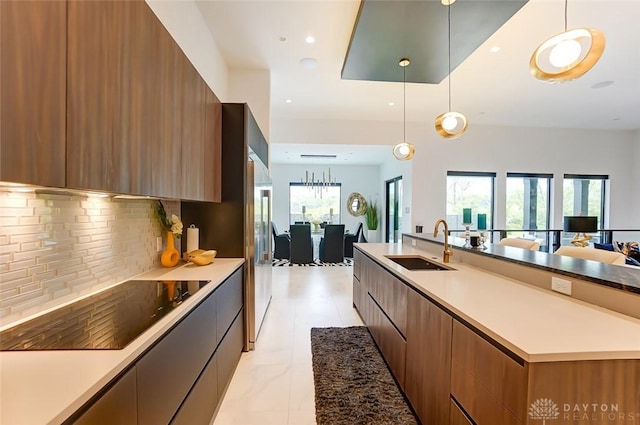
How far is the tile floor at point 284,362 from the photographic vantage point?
1976mm

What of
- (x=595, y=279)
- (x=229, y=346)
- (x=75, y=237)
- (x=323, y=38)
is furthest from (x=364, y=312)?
(x=323, y=38)

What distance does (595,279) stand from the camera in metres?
1.44

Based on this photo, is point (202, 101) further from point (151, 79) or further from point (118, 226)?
point (118, 226)

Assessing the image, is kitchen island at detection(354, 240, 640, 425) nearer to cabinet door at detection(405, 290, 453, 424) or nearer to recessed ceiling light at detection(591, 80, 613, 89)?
cabinet door at detection(405, 290, 453, 424)

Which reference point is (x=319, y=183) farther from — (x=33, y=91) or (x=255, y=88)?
(x=33, y=91)

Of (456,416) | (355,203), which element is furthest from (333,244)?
(456,416)

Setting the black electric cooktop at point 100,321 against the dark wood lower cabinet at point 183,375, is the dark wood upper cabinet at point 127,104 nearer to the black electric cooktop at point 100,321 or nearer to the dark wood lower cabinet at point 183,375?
the black electric cooktop at point 100,321

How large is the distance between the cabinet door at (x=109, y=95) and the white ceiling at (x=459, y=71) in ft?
6.77

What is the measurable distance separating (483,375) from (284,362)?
6.14 ft

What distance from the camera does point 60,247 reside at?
1414 millimetres

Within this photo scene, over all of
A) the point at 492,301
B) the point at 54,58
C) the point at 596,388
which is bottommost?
the point at 596,388

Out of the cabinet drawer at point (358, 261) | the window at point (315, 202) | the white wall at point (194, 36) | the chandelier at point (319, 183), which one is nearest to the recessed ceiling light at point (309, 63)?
the white wall at point (194, 36)

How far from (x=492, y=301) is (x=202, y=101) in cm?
232

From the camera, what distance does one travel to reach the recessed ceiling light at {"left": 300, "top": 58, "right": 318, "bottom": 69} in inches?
156
